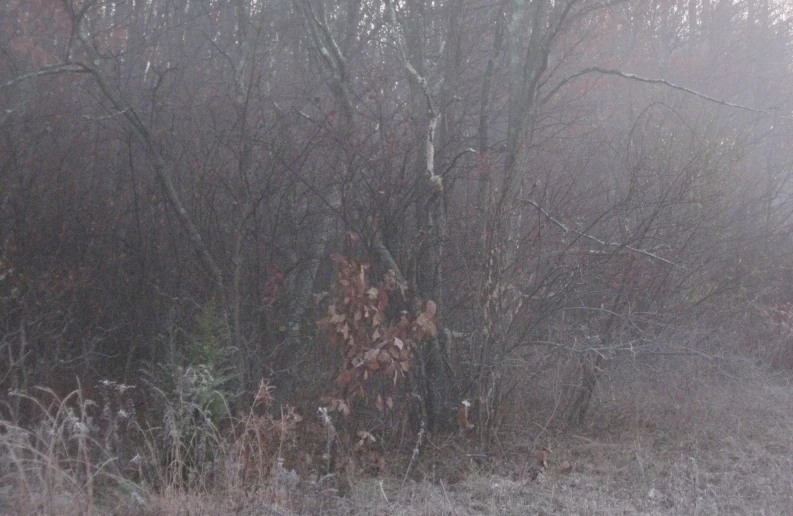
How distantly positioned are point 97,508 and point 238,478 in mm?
841

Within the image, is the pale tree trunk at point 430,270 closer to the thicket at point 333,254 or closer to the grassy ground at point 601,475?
the thicket at point 333,254

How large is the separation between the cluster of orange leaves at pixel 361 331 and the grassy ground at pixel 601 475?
76 cm

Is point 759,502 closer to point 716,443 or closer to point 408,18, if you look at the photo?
point 716,443

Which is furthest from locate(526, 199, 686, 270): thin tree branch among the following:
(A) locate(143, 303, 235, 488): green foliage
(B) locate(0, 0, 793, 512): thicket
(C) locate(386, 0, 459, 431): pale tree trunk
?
(A) locate(143, 303, 235, 488): green foliage

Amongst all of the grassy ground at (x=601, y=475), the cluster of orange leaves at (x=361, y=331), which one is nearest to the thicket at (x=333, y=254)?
the cluster of orange leaves at (x=361, y=331)

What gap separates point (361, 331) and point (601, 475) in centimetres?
225

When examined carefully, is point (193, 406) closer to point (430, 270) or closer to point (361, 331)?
point (361, 331)

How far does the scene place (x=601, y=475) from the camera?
668 centimetres

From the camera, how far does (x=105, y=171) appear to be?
29.7 feet

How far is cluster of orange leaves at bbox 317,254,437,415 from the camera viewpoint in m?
6.27

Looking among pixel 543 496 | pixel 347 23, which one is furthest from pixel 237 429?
pixel 347 23

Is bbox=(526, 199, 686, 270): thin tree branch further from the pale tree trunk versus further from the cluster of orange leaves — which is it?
the cluster of orange leaves

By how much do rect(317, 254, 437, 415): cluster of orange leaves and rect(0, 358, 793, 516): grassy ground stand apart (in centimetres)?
76

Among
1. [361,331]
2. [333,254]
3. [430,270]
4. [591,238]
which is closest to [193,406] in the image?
[361,331]
